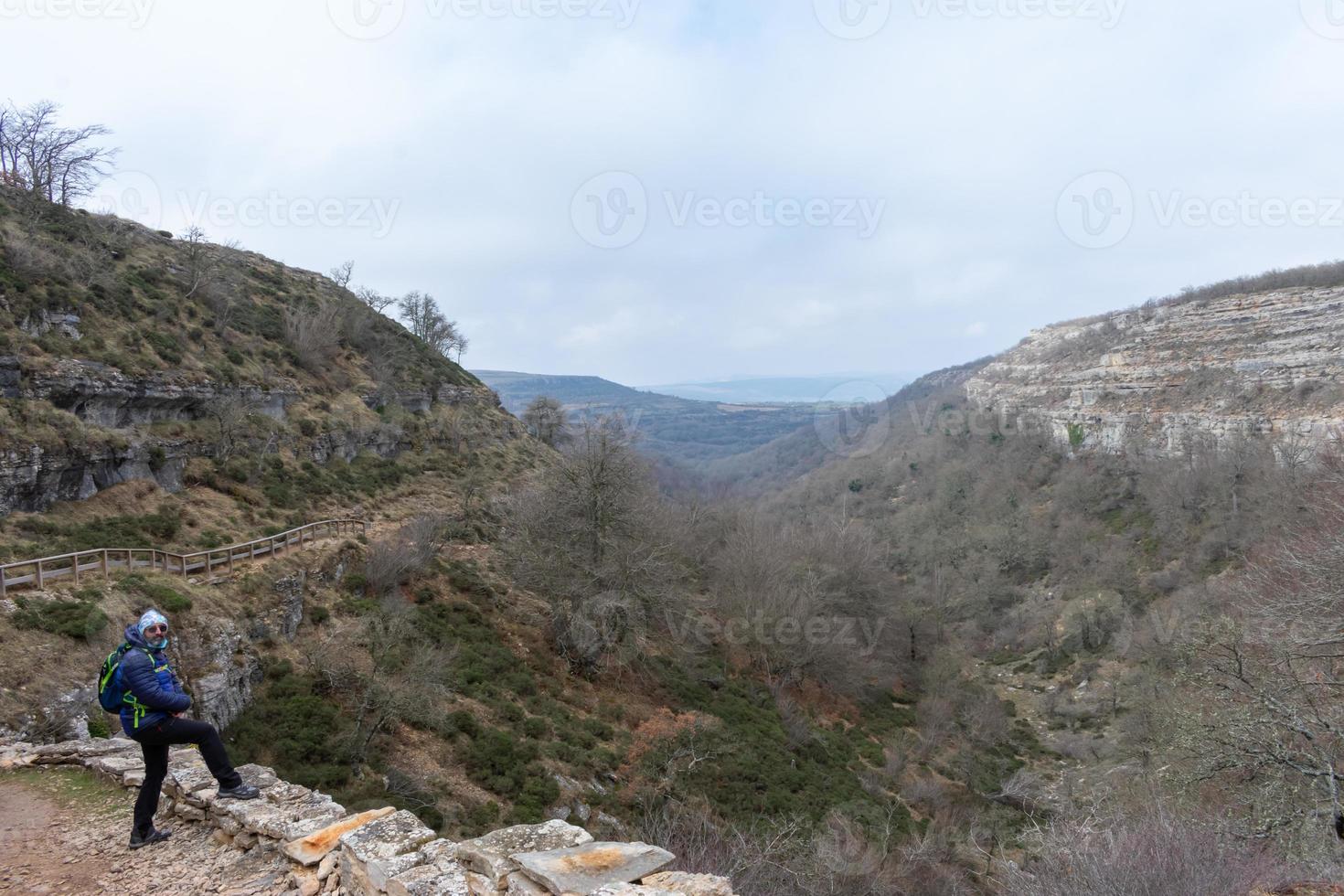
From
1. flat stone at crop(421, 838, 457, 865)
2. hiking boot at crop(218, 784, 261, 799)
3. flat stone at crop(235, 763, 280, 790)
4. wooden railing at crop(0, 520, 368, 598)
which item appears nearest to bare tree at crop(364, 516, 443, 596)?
wooden railing at crop(0, 520, 368, 598)

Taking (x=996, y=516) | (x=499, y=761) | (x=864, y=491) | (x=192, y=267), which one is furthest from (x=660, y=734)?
(x=864, y=491)

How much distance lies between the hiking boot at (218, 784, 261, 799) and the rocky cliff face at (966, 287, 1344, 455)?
150 feet

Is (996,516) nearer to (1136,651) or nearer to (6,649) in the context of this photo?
(1136,651)

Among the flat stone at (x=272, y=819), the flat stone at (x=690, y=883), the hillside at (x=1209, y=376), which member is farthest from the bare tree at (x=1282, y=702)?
the hillside at (x=1209, y=376)

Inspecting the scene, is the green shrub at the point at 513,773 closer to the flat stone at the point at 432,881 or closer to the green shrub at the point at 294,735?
the green shrub at the point at 294,735

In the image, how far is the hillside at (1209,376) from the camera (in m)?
40.2

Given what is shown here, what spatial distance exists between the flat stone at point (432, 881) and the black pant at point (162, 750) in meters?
2.25

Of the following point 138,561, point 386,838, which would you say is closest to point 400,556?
point 138,561

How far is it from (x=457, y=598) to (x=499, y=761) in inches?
328

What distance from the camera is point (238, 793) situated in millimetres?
5785

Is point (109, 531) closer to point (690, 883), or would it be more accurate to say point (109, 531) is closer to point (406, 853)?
point (406, 853)

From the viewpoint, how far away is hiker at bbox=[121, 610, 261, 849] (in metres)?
5.01

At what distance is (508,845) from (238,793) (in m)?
2.93

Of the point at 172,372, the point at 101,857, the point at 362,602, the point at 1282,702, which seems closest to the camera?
the point at 101,857
